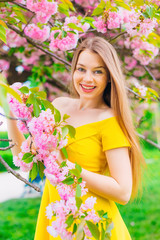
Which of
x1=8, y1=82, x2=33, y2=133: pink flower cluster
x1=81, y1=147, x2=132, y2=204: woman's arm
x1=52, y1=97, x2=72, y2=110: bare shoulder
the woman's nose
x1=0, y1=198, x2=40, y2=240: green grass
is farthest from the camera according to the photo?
x1=0, y1=198, x2=40, y2=240: green grass

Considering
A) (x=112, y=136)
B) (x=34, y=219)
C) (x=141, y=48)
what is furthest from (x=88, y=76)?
(x=34, y=219)

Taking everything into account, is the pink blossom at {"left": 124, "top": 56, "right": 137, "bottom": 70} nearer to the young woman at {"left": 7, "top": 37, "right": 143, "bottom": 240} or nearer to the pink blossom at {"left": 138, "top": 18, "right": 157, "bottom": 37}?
the pink blossom at {"left": 138, "top": 18, "right": 157, "bottom": 37}

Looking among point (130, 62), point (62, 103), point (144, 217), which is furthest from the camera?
point (144, 217)

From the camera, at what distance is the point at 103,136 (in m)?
1.49

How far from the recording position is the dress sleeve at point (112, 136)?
1.46m

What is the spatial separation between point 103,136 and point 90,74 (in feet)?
0.95

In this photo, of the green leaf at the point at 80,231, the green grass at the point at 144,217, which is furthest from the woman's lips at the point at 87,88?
the green grass at the point at 144,217

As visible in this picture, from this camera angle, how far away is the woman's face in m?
1.54

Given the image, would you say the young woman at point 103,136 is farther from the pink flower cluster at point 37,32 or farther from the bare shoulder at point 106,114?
the pink flower cluster at point 37,32

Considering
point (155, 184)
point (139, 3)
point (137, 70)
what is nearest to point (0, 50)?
point (137, 70)

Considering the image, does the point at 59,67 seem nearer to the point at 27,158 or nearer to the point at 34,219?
the point at 27,158

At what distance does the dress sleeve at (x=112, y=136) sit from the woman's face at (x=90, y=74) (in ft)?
→ 0.54

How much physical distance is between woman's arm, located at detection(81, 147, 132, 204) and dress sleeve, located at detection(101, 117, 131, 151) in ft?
0.07

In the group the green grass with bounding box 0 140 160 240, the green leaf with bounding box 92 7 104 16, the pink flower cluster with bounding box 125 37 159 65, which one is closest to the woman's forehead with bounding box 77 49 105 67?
the green leaf with bounding box 92 7 104 16
